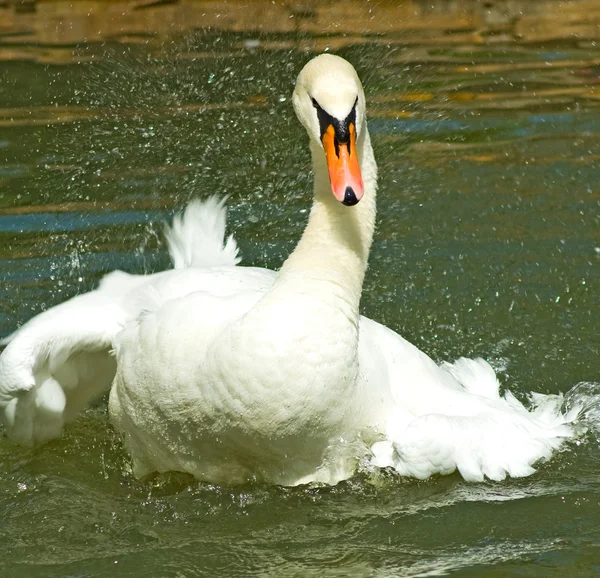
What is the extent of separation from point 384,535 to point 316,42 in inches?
296

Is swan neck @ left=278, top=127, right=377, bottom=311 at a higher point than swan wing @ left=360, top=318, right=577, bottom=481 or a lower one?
higher

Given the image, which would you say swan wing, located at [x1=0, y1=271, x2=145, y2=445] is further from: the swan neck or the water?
the swan neck

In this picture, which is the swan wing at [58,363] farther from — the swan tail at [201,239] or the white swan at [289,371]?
the swan tail at [201,239]

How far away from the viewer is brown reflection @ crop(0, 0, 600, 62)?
1205 centimetres

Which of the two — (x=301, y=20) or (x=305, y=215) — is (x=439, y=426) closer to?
(x=305, y=215)

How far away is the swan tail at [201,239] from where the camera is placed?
19.6ft

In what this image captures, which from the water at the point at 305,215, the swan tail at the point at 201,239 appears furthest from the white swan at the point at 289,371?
the swan tail at the point at 201,239

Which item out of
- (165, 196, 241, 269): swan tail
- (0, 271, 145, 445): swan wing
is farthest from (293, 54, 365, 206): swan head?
(165, 196, 241, 269): swan tail

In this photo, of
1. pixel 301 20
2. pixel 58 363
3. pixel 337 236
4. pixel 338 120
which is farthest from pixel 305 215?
pixel 301 20

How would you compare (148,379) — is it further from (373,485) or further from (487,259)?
(487,259)

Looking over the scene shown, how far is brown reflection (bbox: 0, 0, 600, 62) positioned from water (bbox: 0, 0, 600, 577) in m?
0.04

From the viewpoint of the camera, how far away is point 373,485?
476 cm

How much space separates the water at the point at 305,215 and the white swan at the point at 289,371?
0.73ft

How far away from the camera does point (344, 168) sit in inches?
164
